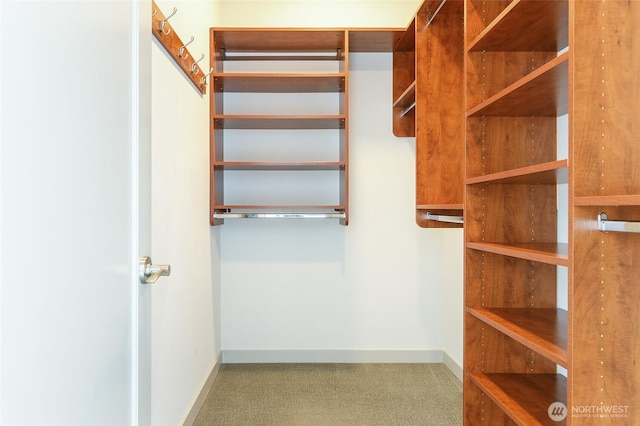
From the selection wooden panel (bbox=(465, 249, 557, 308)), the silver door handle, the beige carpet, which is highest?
the silver door handle

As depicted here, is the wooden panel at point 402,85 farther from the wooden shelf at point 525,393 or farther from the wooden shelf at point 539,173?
the wooden shelf at point 525,393

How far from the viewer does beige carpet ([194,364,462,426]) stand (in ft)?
7.11

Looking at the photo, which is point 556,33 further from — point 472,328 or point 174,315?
point 174,315

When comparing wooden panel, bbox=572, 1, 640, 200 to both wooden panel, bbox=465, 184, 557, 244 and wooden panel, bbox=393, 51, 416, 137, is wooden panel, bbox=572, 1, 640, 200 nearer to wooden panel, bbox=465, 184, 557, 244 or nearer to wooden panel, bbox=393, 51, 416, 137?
wooden panel, bbox=465, 184, 557, 244

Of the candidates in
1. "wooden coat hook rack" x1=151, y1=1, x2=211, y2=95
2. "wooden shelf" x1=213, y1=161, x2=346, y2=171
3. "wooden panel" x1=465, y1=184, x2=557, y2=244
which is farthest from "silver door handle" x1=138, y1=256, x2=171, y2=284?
"wooden shelf" x1=213, y1=161, x2=346, y2=171

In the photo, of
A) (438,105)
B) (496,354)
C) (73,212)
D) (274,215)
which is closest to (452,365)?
(496,354)

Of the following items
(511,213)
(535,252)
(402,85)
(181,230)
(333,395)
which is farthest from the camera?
(402,85)

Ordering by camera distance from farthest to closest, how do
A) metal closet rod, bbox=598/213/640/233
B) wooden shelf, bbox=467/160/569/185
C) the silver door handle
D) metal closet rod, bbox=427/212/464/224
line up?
metal closet rod, bbox=427/212/464/224 < wooden shelf, bbox=467/160/569/185 < the silver door handle < metal closet rod, bbox=598/213/640/233

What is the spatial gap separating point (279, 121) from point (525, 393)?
1.95 m

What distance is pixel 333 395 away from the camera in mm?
2424

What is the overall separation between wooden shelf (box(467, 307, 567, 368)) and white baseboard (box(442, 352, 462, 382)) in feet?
4.00

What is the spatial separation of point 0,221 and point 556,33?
1597 millimetres

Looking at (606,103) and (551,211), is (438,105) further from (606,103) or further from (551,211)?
(606,103)

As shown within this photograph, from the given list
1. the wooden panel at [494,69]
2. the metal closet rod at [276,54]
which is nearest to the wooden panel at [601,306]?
the wooden panel at [494,69]
